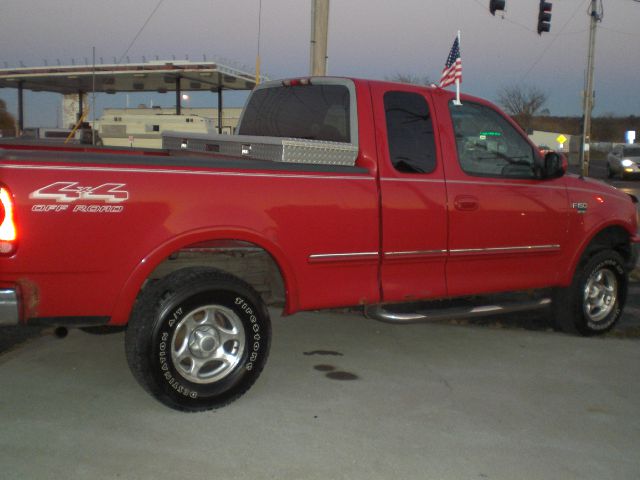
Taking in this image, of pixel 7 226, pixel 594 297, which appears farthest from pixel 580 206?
pixel 7 226

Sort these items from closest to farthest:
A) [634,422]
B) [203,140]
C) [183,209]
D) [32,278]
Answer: [32,278], [183,209], [634,422], [203,140]

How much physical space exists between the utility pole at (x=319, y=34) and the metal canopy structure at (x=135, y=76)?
20374 mm

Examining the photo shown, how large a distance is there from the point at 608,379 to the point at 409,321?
1462 millimetres

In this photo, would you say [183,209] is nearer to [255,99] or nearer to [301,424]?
[301,424]

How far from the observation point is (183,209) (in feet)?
13.3

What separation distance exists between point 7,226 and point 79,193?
382 millimetres

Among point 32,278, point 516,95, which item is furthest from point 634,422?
point 516,95

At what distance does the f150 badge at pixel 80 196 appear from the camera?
12.1 ft

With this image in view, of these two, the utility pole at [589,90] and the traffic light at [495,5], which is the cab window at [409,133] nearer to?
the traffic light at [495,5]

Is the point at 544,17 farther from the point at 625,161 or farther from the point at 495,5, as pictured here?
the point at 625,161

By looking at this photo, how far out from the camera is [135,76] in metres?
32.6

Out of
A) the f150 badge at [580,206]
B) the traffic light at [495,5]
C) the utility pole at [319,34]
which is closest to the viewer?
the f150 badge at [580,206]

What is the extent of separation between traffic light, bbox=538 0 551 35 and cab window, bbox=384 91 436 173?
1927 cm

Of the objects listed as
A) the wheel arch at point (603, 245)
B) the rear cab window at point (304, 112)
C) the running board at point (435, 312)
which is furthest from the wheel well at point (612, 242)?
the rear cab window at point (304, 112)
